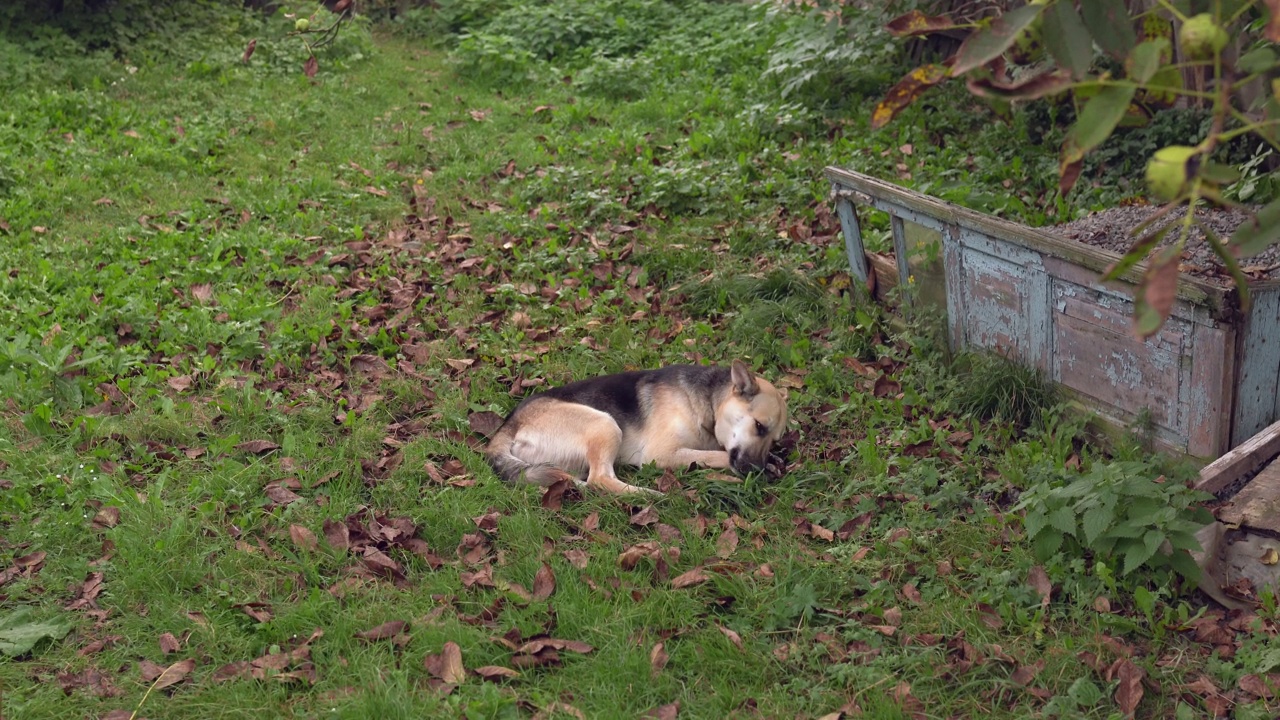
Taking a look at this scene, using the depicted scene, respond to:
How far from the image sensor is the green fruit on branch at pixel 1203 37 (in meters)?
1.82

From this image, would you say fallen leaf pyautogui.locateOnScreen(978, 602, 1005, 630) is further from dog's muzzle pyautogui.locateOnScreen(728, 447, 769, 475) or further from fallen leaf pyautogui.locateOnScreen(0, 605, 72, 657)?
fallen leaf pyautogui.locateOnScreen(0, 605, 72, 657)

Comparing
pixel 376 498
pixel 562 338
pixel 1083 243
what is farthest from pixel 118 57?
pixel 1083 243

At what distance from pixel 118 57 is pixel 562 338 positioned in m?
7.71

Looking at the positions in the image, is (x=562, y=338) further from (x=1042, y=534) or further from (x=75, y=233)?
(x=75, y=233)

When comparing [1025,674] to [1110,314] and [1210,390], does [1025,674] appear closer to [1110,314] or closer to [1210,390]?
[1210,390]

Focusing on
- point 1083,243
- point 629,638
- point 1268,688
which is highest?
point 1083,243

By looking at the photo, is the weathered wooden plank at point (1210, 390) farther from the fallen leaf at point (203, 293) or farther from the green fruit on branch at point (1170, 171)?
the fallen leaf at point (203, 293)

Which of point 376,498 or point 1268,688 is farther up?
point 376,498

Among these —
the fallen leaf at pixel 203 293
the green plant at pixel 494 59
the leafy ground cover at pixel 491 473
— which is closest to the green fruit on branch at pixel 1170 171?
the leafy ground cover at pixel 491 473

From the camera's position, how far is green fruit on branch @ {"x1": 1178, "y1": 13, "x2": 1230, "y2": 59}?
5.96 ft

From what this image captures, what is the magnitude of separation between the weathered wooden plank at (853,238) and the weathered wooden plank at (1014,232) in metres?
0.15

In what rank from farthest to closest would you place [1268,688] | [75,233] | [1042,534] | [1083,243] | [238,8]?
[238,8] < [75,233] < [1083,243] < [1042,534] < [1268,688]

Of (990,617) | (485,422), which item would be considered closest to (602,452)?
(485,422)

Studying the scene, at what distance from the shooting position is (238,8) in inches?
508
